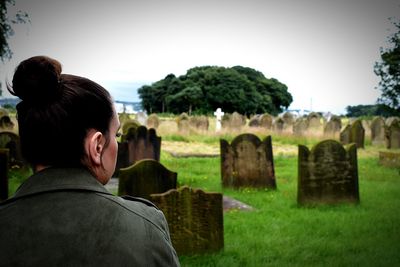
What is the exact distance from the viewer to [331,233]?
6535mm

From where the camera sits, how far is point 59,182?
1.38 meters

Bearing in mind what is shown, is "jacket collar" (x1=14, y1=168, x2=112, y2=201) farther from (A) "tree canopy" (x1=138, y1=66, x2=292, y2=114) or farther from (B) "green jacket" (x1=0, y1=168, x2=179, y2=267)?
(A) "tree canopy" (x1=138, y1=66, x2=292, y2=114)

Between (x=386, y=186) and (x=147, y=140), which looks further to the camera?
(x=147, y=140)

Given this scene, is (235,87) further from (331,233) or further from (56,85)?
(56,85)

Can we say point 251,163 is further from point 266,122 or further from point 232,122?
point 266,122

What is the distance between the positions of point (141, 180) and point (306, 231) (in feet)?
8.85

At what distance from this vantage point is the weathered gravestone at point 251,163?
10086mm

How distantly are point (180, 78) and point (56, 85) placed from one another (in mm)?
57617

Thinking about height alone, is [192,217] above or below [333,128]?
below

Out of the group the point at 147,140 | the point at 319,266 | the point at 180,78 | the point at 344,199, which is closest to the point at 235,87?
the point at 180,78

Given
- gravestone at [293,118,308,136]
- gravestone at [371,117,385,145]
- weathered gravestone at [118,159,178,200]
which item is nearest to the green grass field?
weathered gravestone at [118,159,178,200]

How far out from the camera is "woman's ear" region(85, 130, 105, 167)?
1425 millimetres

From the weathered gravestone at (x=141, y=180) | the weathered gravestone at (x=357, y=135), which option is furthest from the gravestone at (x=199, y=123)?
the weathered gravestone at (x=141, y=180)

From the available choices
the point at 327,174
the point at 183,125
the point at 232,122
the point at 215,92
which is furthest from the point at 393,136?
the point at 215,92
